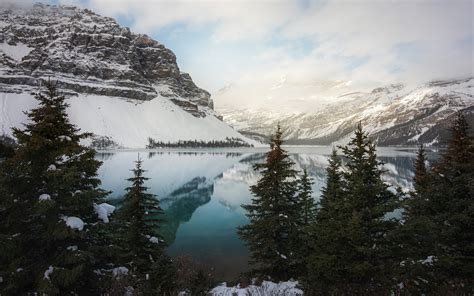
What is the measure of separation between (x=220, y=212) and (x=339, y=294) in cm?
4048

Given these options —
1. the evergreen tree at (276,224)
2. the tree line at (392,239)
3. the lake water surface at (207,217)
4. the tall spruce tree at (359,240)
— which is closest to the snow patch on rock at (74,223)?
the tree line at (392,239)

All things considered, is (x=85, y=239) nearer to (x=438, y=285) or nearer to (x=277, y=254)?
(x=277, y=254)

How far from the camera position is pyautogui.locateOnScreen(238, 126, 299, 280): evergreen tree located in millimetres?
18156

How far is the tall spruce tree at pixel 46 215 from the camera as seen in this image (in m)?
10.5

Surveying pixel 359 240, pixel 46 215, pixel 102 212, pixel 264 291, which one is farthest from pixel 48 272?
pixel 359 240

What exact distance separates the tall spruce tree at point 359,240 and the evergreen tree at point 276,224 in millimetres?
4762

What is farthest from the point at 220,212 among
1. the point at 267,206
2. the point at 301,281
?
the point at 301,281

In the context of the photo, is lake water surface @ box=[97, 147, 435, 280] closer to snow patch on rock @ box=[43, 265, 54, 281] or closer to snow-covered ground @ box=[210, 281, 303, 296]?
snow-covered ground @ box=[210, 281, 303, 296]

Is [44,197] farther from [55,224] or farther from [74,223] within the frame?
[74,223]

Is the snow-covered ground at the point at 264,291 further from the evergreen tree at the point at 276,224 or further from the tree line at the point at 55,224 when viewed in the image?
the tree line at the point at 55,224

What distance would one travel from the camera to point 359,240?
1230 centimetres

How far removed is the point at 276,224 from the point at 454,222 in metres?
8.45

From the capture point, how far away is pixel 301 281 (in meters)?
13.4

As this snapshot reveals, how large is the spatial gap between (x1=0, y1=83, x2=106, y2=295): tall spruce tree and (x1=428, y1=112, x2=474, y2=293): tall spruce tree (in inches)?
493
